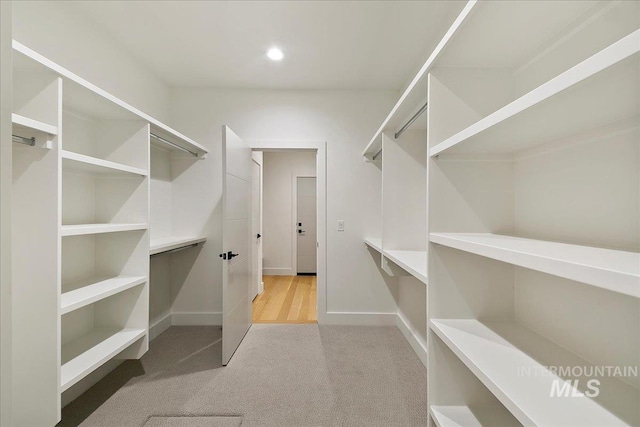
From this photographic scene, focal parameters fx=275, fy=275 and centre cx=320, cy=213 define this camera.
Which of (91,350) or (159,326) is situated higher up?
(91,350)

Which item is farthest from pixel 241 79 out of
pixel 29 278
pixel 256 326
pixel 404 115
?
pixel 256 326

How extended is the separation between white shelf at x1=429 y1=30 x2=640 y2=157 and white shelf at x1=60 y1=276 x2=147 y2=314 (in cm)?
194

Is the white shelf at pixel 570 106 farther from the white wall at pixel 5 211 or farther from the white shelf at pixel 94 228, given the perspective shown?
the white shelf at pixel 94 228

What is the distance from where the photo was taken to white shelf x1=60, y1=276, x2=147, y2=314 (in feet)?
4.70

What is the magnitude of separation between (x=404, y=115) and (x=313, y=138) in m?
1.43

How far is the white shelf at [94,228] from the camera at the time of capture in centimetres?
140

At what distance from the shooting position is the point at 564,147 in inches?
37.8

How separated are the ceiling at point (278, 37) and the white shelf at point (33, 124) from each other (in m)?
1.18

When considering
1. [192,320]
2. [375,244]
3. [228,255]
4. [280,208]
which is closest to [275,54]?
[228,255]

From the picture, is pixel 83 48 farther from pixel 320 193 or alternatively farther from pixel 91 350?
pixel 320 193

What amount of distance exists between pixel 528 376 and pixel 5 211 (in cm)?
128

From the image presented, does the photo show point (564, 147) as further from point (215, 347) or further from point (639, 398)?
point (215, 347)

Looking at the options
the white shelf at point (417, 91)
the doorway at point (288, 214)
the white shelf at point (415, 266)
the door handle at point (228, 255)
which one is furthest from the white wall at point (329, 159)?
the doorway at point (288, 214)

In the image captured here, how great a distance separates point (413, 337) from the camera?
2562 millimetres
